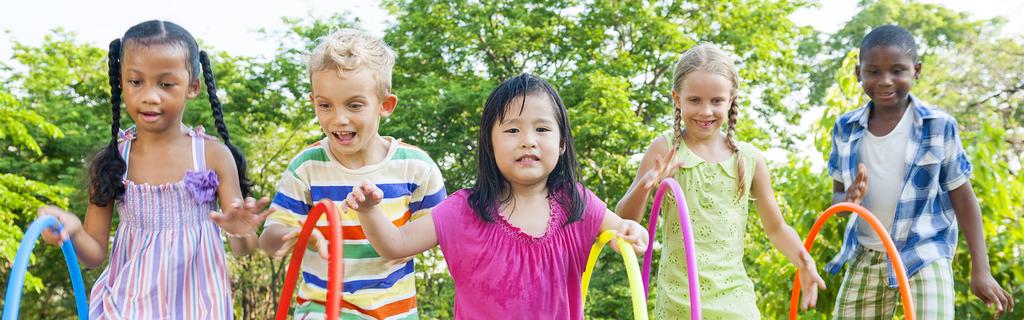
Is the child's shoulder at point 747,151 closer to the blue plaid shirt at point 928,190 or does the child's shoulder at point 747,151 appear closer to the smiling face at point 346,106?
the blue plaid shirt at point 928,190

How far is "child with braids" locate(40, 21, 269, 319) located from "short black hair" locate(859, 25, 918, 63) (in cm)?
323

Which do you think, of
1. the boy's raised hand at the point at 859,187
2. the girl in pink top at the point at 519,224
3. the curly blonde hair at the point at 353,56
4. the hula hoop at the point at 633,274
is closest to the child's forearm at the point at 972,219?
the boy's raised hand at the point at 859,187

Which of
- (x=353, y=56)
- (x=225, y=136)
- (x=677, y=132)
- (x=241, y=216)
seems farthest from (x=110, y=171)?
(x=677, y=132)

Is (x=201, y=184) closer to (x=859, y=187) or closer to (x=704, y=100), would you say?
(x=704, y=100)

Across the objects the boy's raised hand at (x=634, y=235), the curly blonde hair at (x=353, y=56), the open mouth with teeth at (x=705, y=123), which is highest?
the curly blonde hair at (x=353, y=56)

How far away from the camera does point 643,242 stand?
3.36 metres

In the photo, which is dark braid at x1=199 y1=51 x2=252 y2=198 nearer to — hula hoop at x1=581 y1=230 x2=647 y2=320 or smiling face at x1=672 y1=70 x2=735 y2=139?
hula hoop at x1=581 y1=230 x2=647 y2=320

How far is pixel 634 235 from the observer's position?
3.35 metres

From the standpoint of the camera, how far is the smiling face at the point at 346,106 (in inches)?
146

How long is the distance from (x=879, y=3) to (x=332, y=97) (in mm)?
28547

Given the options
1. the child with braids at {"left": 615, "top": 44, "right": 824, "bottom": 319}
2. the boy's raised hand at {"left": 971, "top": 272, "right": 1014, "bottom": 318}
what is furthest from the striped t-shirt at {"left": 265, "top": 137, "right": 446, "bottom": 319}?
the boy's raised hand at {"left": 971, "top": 272, "right": 1014, "bottom": 318}

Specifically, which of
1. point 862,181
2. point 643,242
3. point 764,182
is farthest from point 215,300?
point 862,181

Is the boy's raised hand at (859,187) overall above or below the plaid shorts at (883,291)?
above

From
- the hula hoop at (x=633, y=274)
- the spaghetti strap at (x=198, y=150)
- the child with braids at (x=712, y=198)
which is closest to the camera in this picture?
the hula hoop at (x=633, y=274)
